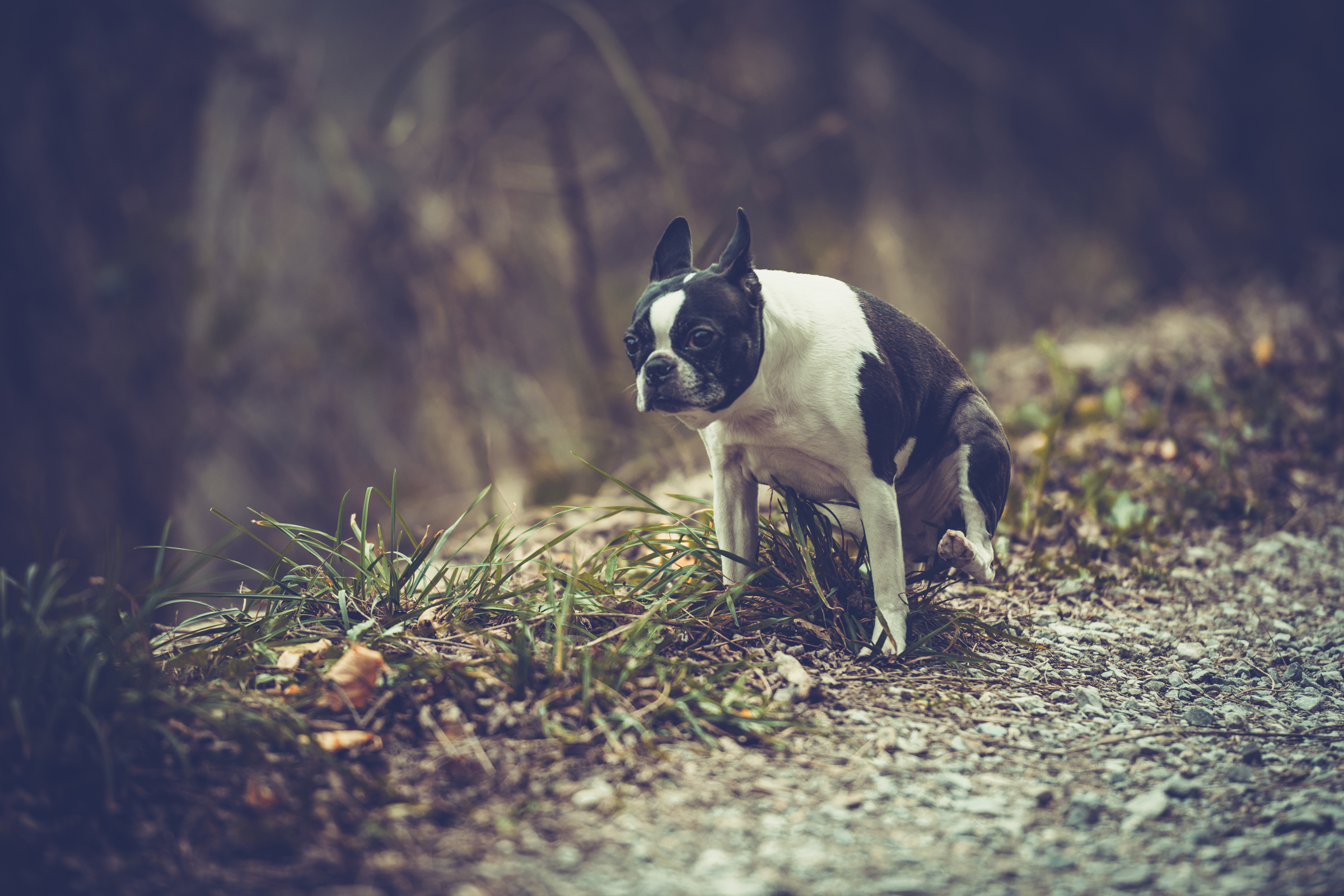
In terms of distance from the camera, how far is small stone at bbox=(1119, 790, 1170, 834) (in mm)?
1935

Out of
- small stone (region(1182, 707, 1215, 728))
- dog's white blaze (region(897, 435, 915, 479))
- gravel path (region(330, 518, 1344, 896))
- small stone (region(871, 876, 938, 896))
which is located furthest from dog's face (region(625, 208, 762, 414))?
small stone (region(1182, 707, 1215, 728))

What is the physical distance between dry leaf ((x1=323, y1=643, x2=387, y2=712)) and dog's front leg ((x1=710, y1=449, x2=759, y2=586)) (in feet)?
3.69

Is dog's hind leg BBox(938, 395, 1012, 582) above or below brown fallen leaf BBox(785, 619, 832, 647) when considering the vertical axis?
above

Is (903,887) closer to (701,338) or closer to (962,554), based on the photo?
(962,554)

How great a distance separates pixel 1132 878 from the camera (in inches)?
67.6

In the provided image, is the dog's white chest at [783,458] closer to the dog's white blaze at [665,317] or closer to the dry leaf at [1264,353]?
the dog's white blaze at [665,317]

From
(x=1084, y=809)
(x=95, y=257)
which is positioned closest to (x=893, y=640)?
(x=1084, y=809)

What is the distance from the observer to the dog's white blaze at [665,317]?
240cm

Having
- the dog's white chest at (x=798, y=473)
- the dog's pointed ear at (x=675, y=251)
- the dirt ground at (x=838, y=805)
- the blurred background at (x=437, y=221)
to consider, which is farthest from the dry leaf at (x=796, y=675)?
the blurred background at (x=437, y=221)

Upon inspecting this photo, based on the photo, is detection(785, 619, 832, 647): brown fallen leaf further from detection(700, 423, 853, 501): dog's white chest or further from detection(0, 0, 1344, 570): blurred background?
detection(0, 0, 1344, 570): blurred background

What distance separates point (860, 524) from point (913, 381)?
53cm

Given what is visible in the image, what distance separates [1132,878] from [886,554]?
1.06 m

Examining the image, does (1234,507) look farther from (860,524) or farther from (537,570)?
(537,570)

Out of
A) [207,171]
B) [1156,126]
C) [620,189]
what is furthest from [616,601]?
[1156,126]
